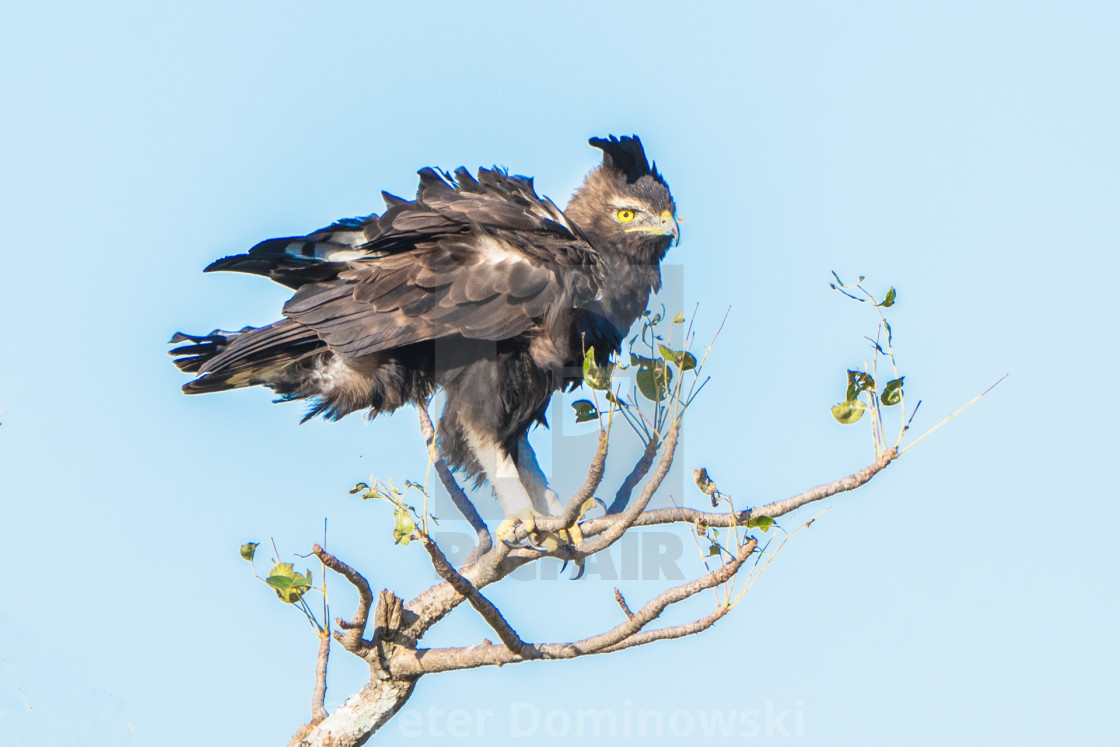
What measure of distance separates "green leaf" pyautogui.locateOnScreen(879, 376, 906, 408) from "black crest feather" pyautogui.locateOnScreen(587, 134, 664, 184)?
2856mm

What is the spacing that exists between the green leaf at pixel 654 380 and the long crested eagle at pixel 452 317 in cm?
141

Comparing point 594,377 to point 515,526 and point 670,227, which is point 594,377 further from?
point 670,227

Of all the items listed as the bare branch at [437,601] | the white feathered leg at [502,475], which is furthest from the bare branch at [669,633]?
the white feathered leg at [502,475]

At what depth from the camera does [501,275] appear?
5637 millimetres

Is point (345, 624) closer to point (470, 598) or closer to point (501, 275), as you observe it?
point (470, 598)

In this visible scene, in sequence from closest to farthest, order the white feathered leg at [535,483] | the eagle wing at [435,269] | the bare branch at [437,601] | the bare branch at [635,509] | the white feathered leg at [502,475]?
1. the bare branch at [635,509]
2. the bare branch at [437,601]
3. the eagle wing at [435,269]
4. the white feathered leg at [502,475]
5. the white feathered leg at [535,483]

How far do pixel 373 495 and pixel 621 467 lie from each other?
1702mm

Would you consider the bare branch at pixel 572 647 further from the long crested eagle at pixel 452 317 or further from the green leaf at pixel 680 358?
the long crested eagle at pixel 452 317

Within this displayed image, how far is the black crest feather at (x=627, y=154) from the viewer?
641 cm

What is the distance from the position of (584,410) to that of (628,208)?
6.71 feet

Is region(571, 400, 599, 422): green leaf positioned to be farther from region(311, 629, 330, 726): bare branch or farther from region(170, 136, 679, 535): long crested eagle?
region(311, 629, 330, 726): bare branch

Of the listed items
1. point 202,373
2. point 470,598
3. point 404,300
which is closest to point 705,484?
point 470,598

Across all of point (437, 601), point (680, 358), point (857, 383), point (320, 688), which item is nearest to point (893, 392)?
point (857, 383)

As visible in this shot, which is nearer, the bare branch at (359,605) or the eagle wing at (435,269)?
the bare branch at (359,605)
